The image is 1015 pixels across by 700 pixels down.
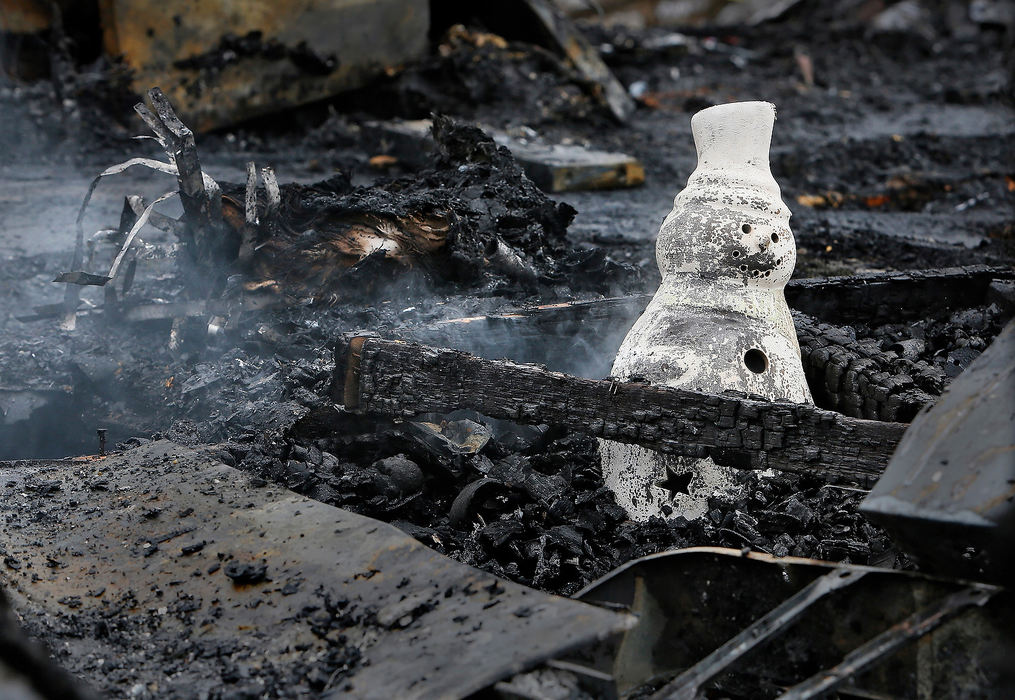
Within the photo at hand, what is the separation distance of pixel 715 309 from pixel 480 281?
1816mm

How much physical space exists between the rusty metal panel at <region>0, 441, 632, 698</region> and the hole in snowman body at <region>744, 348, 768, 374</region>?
137 centimetres

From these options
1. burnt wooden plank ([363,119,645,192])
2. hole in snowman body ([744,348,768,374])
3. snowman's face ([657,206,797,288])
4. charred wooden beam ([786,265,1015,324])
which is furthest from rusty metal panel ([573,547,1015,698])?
burnt wooden plank ([363,119,645,192])

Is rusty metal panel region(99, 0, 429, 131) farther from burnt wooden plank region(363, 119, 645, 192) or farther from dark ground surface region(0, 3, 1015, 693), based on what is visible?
burnt wooden plank region(363, 119, 645, 192)

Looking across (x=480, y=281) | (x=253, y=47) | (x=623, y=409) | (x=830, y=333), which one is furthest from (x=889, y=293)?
(x=253, y=47)

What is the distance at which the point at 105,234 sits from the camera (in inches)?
195

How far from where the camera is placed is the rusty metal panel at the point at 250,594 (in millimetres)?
2014

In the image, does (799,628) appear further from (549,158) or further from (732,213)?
(549,158)

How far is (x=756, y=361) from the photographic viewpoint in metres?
3.25

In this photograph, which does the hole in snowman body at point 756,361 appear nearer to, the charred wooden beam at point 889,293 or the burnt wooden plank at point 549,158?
the charred wooden beam at point 889,293

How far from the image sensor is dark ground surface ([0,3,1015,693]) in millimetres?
3232

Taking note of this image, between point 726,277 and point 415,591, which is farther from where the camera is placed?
point 726,277

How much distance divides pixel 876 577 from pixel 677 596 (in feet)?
1.57

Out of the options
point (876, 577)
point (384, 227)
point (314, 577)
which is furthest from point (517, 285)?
point (876, 577)

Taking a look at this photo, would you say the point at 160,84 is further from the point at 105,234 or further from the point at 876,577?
the point at 876,577
